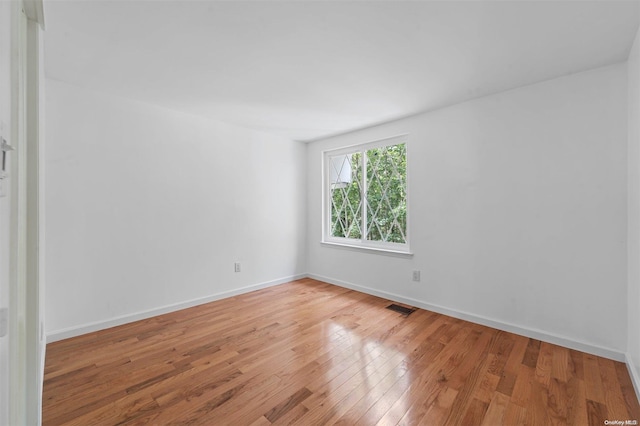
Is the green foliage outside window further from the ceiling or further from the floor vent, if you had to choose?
the ceiling

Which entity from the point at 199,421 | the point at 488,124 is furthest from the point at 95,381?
the point at 488,124

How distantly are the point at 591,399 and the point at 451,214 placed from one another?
174 cm

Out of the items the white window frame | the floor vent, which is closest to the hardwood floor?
the floor vent

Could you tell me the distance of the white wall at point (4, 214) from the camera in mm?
760

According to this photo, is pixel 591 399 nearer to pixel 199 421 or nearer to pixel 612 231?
pixel 612 231

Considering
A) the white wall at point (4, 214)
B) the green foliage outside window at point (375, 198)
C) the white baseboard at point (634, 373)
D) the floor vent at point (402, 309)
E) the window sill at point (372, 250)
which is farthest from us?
the green foliage outside window at point (375, 198)

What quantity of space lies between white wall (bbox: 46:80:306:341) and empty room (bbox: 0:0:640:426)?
21mm

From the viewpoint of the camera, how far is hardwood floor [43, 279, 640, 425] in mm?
1611

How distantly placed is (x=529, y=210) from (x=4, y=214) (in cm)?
327

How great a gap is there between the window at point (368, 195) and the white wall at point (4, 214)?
3.28m

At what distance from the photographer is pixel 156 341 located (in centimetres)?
248

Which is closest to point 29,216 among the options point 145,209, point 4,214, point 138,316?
point 4,214

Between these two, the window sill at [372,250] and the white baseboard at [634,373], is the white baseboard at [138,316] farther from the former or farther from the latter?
the white baseboard at [634,373]

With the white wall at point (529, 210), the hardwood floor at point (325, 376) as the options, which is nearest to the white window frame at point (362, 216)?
the white wall at point (529, 210)
